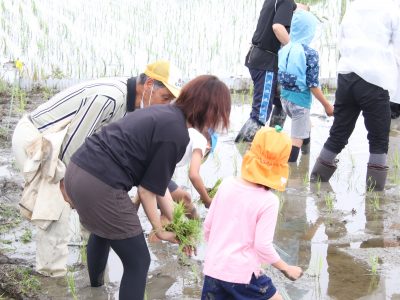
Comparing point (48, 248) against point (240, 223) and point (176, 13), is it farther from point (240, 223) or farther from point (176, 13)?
point (176, 13)

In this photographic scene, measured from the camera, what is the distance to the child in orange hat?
2.82 meters

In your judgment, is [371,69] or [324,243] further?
[371,69]

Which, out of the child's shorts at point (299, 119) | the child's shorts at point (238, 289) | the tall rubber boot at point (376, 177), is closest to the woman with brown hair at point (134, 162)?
the child's shorts at point (238, 289)

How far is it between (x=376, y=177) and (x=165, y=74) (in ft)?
8.01

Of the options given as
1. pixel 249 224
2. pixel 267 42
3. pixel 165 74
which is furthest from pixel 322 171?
pixel 249 224

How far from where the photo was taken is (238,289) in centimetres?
293

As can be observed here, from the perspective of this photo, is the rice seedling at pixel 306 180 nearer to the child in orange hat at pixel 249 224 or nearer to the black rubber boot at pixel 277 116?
the black rubber boot at pixel 277 116

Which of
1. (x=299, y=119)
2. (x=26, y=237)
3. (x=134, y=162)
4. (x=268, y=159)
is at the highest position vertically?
(x=268, y=159)

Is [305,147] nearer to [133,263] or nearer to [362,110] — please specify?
[362,110]

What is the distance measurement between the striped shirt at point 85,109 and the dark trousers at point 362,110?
2009 mm

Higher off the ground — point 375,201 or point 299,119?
point 299,119

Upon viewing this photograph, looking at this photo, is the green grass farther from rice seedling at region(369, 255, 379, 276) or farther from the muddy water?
rice seedling at region(369, 255, 379, 276)

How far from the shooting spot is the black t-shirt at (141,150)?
2922mm

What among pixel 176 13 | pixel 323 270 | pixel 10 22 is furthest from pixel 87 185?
pixel 176 13
